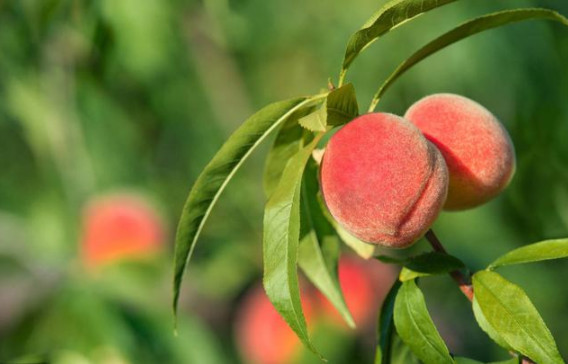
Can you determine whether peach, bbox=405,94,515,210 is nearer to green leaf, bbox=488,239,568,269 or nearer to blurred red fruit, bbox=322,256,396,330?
green leaf, bbox=488,239,568,269

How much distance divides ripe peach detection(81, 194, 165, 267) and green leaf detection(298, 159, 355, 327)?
1436 millimetres

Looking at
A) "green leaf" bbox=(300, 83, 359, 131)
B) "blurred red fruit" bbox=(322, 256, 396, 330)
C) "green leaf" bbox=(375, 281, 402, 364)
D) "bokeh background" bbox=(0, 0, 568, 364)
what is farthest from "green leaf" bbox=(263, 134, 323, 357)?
"blurred red fruit" bbox=(322, 256, 396, 330)

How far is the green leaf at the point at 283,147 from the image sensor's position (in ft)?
2.30

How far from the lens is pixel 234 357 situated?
250cm

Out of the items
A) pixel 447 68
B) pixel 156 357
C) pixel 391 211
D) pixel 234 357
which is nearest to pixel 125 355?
pixel 156 357

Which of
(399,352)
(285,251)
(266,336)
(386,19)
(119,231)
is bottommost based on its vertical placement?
(266,336)

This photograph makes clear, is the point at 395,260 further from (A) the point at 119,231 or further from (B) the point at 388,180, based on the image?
(A) the point at 119,231

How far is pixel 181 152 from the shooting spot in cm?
267

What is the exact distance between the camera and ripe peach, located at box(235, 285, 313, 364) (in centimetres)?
196

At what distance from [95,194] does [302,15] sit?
83 cm

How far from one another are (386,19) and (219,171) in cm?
17

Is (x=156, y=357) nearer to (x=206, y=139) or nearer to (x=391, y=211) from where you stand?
(x=391, y=211)

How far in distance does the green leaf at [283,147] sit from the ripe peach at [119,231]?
1490 millimetres

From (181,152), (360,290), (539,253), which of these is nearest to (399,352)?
(539,253)
